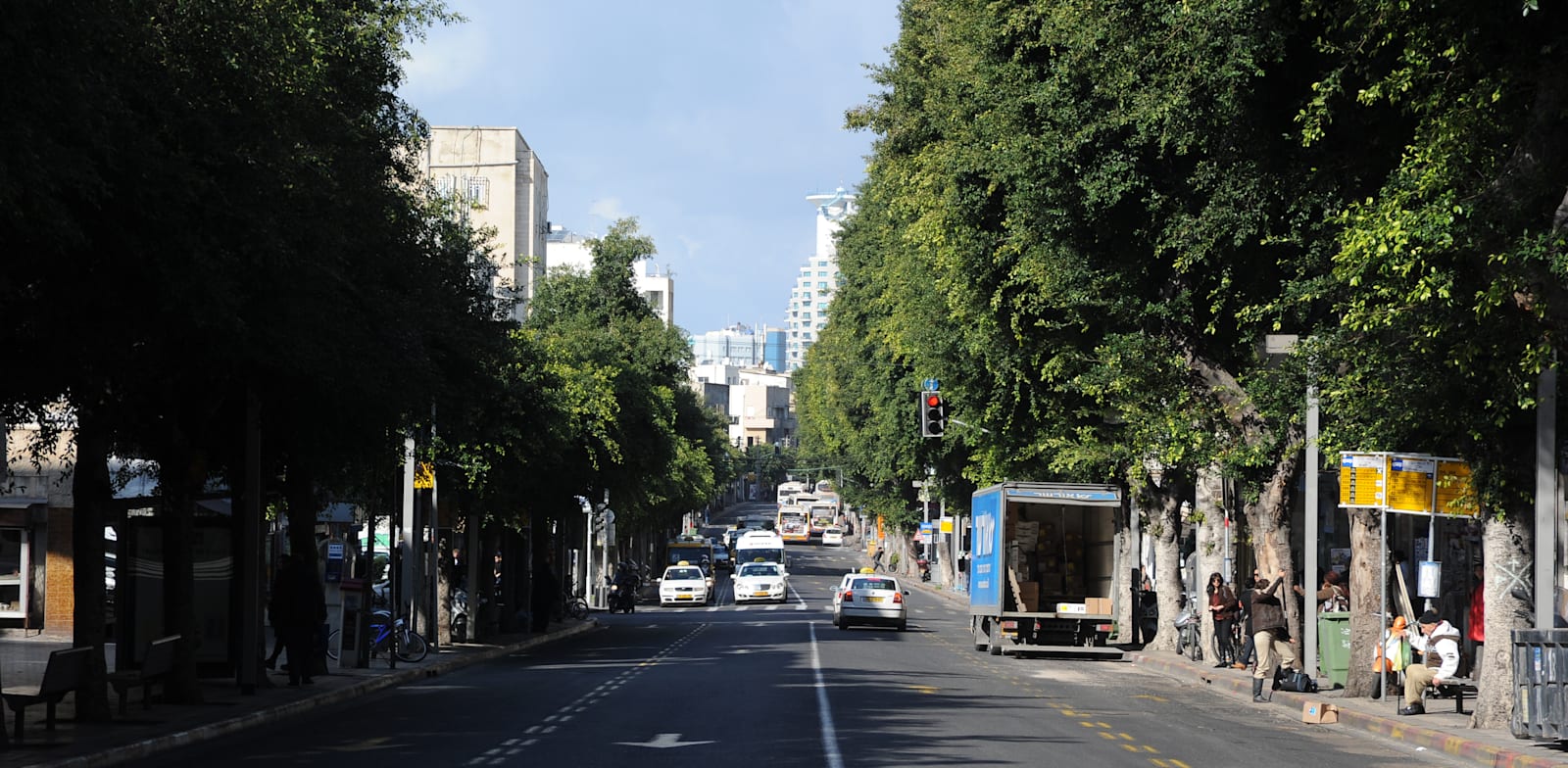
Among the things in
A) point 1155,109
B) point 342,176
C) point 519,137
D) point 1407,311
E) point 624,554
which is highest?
point 519,137

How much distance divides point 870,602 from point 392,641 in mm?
19227

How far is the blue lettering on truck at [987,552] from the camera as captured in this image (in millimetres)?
38500

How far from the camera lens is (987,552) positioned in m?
40.2

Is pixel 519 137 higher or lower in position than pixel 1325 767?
higher

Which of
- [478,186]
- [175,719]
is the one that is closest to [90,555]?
[175,719]

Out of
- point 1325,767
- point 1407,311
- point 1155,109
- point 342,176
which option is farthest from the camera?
point 1155,109

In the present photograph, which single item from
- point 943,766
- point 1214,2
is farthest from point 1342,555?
point 943,766

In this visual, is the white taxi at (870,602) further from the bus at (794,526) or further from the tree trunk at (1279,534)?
the bus at (794,526)

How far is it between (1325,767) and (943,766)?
13.1ft

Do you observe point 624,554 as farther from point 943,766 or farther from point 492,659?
point 943,766

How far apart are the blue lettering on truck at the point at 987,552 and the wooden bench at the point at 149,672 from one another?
64.6ft

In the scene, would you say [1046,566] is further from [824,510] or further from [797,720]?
[824,510]

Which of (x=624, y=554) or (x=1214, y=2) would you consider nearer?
(x=1214, y=2)

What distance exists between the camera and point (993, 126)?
3064 centimetres
